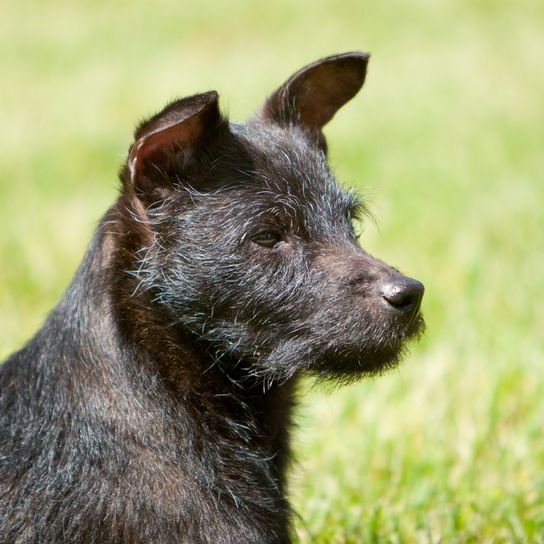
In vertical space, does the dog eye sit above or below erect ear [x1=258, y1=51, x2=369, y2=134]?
below

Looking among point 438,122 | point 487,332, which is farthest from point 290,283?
point 438,122

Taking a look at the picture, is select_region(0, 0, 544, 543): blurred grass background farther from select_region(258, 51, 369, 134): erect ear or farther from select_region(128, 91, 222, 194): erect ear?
select_region(128, 91, 222, 194): erect ear

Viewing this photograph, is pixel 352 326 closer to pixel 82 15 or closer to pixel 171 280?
pixel 171 280

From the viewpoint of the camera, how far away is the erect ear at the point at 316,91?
15.5ft

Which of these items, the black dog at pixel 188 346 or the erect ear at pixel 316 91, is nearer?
the black dog at pixel 188 346

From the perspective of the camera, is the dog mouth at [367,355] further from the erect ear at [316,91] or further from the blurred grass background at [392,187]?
the erect ear at [316,91]

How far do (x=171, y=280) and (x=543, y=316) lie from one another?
411 cm

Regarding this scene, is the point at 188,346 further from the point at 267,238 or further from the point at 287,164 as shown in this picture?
the point at 287,164

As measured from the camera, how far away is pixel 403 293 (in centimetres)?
387

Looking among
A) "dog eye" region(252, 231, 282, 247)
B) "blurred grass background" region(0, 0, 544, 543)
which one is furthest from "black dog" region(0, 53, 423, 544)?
"blurred grass background" region(0, 0, 544, 543)

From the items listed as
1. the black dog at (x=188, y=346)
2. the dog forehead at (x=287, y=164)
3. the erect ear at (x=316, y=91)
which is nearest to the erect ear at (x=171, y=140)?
the black dog at (x=188, y=346)

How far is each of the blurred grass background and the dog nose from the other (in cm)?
69

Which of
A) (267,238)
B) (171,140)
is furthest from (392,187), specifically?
(171,140)

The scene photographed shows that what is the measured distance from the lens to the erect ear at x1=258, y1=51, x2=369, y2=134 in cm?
471
